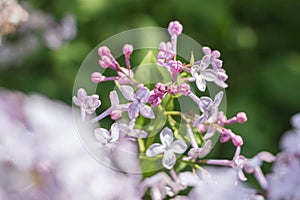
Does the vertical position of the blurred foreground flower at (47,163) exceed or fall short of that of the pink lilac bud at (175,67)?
it falls short

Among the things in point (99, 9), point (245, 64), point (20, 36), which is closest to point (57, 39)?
point (20, 36)

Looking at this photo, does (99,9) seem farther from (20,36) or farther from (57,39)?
(57,39)

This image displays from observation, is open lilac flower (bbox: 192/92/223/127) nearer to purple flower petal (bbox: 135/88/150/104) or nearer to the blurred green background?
purple flower petal (bbox: 135/88/150/104)

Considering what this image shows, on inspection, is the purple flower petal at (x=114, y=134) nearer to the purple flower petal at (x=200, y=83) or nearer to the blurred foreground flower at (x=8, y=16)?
the purple flower petal at (x=200, y=83)

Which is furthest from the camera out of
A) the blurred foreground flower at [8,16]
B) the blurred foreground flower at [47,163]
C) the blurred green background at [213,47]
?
the blurred green background at [213,47]

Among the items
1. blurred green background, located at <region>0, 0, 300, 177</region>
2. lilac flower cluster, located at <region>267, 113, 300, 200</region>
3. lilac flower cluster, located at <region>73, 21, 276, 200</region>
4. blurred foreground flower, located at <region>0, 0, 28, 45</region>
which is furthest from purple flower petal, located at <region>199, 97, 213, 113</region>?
blurred green background, located at <region>0, 0, 300, 177</region>

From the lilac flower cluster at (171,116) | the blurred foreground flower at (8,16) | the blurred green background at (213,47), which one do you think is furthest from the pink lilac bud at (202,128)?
the blurred green background at (213,47)

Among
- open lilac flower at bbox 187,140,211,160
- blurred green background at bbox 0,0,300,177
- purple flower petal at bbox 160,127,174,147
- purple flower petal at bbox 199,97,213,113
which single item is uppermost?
purple flower petal at bbox 199,97,213,113
